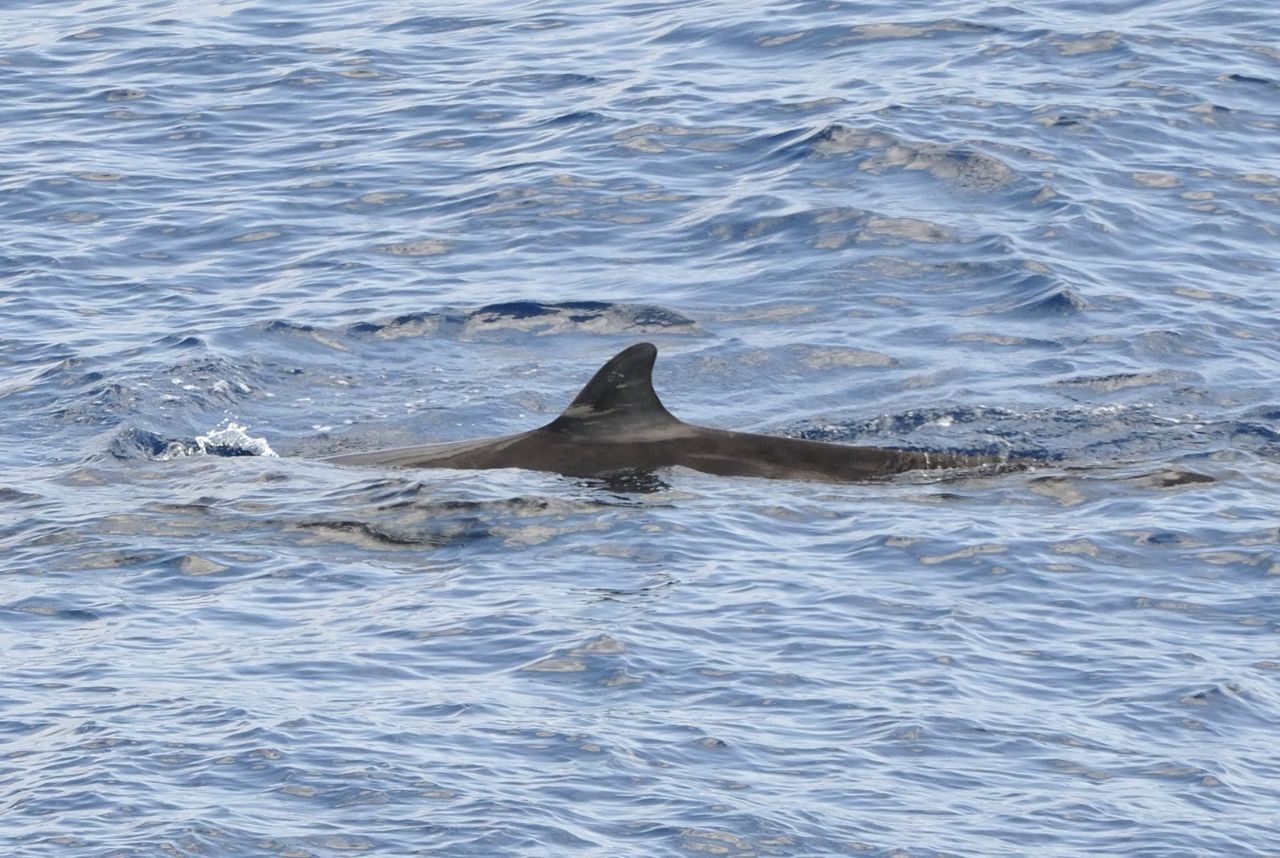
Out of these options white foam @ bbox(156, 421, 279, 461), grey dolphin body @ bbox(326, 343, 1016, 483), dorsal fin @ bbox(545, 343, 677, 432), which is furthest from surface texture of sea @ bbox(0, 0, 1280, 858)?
dorsal fin @ bbox(545, 343, 677, 432)

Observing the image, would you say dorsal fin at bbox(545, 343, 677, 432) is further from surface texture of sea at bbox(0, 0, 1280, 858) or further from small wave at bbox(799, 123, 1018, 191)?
small wave at bbox(799, 123, 1018, 191)

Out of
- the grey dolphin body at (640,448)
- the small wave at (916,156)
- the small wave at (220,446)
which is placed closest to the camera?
the grey dolphin body at (640,448)

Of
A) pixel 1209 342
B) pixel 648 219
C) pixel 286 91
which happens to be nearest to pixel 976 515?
pixel 1209 342

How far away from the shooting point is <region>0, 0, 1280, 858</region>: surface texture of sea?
9648mm

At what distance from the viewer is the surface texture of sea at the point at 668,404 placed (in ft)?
31.7

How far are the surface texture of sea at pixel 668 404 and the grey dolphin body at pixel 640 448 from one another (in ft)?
0.76

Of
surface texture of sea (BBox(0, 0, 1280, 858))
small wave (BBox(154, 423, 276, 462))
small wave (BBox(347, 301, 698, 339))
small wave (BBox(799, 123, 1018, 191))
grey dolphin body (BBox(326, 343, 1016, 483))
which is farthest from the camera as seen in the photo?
small wave (BBox(799, 123, 1018, 191))

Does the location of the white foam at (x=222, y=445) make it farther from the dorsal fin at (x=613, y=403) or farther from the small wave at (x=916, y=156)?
the small wave at (x=916, y=156)

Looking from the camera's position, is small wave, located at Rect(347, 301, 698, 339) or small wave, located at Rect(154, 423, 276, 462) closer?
small wave, located at Rect(154, 423, 276, 462)

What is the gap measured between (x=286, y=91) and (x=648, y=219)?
719 cm

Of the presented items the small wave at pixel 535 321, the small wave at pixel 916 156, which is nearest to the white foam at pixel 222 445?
the small wave at pixel 535 321

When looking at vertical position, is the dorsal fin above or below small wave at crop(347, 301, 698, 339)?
above

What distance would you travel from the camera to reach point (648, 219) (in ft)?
70.6

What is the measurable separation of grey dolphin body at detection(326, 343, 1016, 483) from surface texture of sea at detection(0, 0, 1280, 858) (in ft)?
0.76
